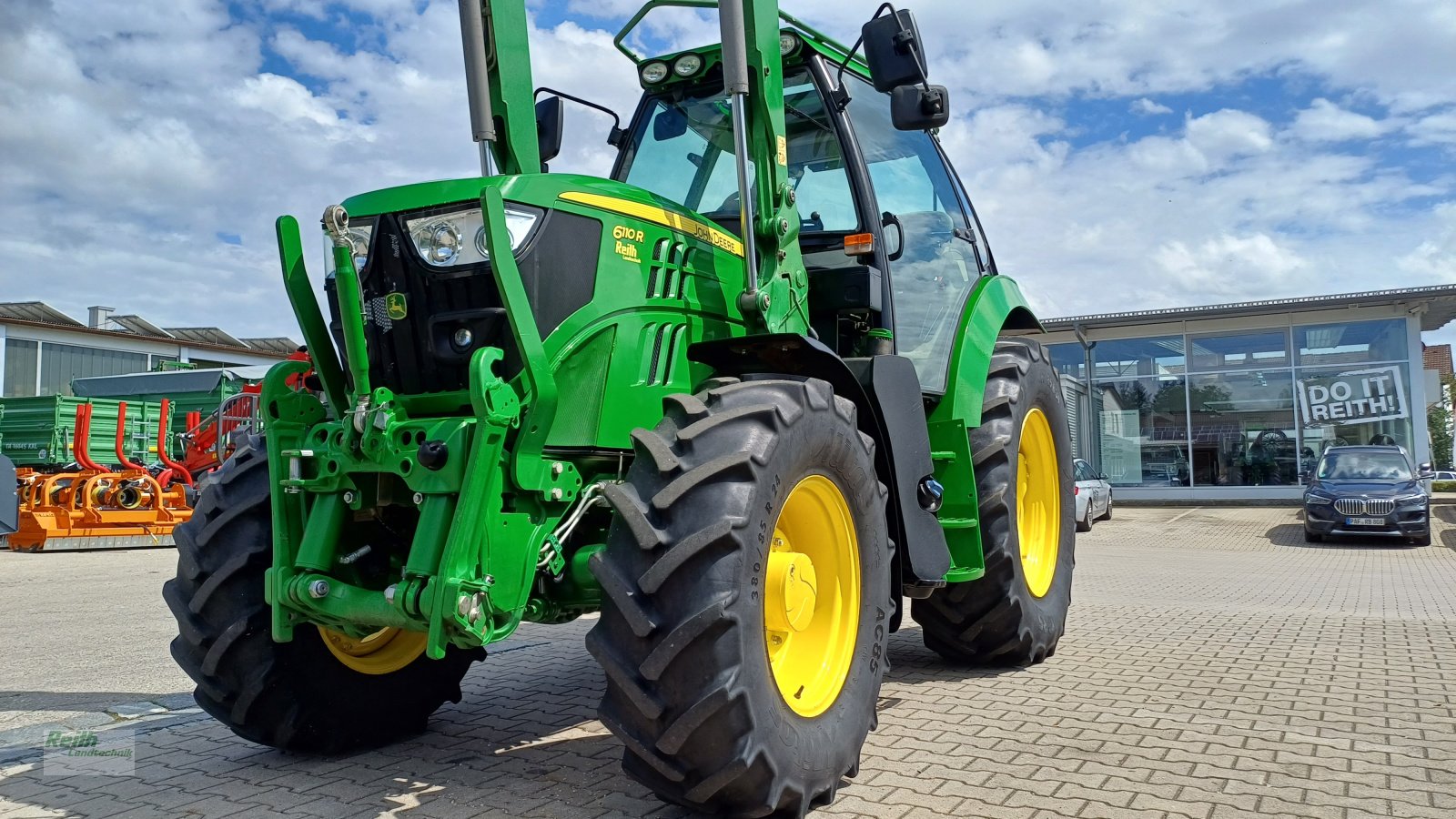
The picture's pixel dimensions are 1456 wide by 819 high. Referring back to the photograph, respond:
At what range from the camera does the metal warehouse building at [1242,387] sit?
2364cm

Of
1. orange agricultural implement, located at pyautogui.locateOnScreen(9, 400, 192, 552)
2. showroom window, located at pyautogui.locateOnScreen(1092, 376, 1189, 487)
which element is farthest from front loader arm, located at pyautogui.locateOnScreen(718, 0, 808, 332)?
showroom window, located at pyautogui.locateOnScreen(1092, 376, 1189, 487)

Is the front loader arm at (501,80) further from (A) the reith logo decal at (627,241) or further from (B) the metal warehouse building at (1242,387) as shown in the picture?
(B) the metal warehouse building at (1242,387)

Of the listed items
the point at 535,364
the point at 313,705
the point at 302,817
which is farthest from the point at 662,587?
the point at 313,705

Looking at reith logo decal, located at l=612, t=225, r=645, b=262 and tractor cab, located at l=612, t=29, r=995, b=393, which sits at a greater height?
tractor cab, located at l=612, t=29, r=995, b=393

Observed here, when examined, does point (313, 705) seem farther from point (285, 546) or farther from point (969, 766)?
point (969, 766)

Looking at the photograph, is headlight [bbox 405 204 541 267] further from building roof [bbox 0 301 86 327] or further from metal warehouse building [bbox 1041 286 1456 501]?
building roof [bbox 0 301 86 327]

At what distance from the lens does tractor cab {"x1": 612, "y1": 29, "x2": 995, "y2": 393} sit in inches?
202

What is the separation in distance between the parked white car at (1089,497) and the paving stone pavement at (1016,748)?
40.1 feet

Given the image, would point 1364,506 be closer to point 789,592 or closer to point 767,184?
point 767,184

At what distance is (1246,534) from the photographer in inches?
755

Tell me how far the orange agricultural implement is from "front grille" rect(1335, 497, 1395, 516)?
1730 cm

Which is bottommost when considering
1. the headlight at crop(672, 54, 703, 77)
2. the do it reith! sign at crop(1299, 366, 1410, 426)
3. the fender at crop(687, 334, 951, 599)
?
the fender at crop(687, 334, 951, 599)

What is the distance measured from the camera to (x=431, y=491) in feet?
10.9

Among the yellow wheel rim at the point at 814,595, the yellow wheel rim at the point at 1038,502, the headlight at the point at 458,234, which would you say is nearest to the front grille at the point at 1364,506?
the yellow wheel rim at the point at 1038,502
